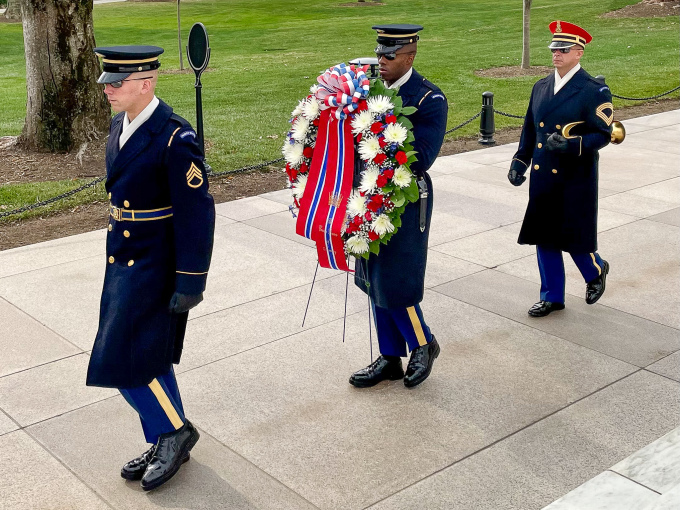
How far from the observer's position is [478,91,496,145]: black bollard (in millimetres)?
12141

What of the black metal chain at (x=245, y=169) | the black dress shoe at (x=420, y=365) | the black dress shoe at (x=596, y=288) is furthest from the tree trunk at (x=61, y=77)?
the black dress shoe at (x=420, y=365)

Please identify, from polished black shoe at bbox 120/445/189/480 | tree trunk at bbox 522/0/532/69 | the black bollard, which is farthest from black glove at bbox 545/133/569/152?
tree trunk at bbox 522/0/532/69

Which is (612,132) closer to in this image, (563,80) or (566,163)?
(566,163)

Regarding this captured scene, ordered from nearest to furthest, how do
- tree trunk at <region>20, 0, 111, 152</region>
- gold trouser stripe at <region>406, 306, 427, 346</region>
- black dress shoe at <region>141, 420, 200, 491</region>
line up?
1. black dress shoe at <region>141, 420, 200, 491</region>
2. gold trouser stripe at <region>406, 306, 427, 346</region>
3. tree trunk at <region>20, 0, 111, 152</region>

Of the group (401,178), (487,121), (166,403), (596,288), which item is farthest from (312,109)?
(487,121)

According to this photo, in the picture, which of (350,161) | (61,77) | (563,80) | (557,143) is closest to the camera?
(350,161)

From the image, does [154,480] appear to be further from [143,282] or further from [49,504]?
[143,282]

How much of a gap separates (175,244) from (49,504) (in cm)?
136

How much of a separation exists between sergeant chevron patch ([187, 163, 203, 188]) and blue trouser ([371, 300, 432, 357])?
156 centimetres

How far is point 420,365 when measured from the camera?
5176mm

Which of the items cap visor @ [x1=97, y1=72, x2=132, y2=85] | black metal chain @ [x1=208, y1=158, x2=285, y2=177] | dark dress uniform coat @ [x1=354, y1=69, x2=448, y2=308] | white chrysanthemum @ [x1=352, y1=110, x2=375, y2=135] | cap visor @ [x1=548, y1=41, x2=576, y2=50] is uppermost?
cap visor @ [x1=97, y1=72, x2=132, y2=85]

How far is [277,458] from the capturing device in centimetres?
448

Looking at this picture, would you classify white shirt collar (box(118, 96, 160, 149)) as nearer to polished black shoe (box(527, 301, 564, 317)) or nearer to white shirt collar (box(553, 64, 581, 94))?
white shirt collar (box(553, 64, 581, 94))

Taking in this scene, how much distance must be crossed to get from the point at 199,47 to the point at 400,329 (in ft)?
20.3
